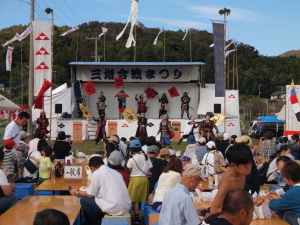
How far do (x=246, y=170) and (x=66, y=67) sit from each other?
4817 centimetres

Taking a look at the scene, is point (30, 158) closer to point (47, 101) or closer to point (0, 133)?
point (0, 133)

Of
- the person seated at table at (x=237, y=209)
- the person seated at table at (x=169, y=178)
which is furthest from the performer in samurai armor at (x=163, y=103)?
the person seated at table at (x=237, y=209)

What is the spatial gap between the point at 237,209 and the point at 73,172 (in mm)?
4893

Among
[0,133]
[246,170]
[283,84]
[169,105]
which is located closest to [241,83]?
[283,84]

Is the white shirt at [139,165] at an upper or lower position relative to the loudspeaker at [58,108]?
lower

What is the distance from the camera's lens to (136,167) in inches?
293

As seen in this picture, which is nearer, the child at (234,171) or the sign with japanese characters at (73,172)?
the child at (234,171)

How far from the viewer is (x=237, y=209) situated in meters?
2.98

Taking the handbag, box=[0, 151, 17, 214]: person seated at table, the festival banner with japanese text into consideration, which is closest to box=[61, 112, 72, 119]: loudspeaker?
the festival banner with japanese text

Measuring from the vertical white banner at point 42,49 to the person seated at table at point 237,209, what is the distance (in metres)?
16.7

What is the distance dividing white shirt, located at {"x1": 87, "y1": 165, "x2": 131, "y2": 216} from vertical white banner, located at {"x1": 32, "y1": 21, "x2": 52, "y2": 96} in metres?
13.7

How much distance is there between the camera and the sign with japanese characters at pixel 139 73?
24.0 m

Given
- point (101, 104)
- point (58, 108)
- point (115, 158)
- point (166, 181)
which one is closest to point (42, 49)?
point (101, 104)

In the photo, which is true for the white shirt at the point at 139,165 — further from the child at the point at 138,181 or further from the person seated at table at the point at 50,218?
the person seated at table at the point at 50,218
